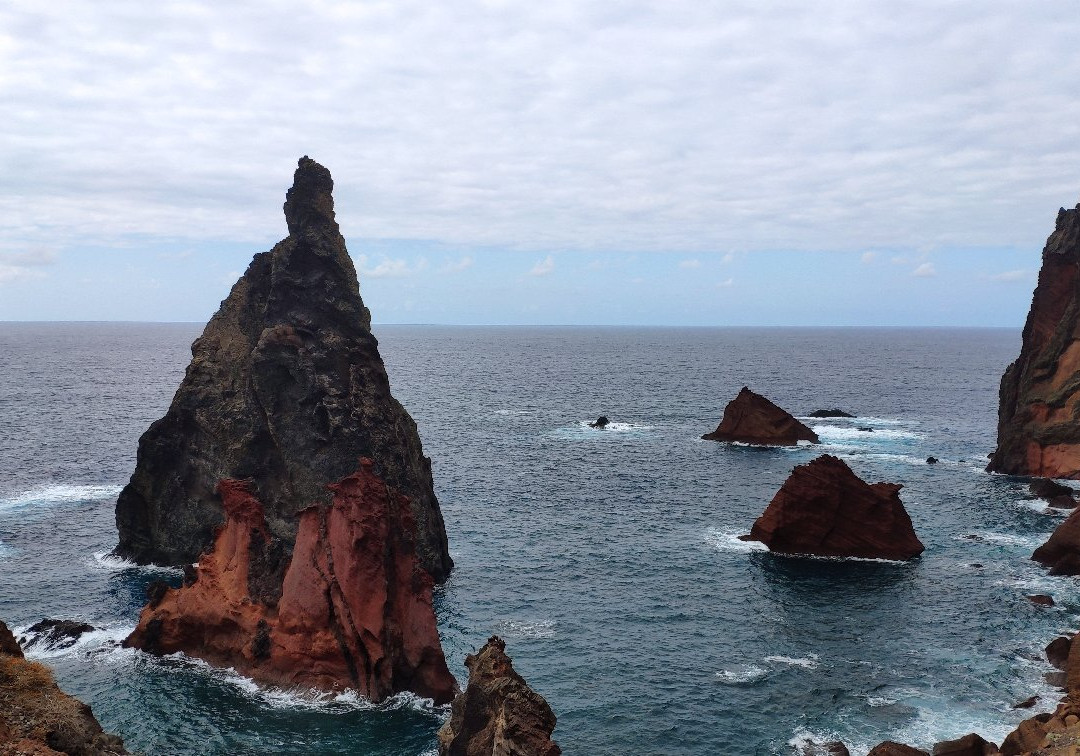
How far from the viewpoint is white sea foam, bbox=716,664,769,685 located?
50.8 metres

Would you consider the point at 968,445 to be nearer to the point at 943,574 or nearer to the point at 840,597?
the point at 943,574

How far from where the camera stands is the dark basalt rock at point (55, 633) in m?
54.2

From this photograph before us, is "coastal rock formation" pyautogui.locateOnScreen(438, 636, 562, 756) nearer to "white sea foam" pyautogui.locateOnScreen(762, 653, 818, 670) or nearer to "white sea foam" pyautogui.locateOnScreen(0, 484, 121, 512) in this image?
"white sea foam" pyautogui.locateOnScreen(762, 653, 818, 670)

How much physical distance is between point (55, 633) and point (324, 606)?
730 inches

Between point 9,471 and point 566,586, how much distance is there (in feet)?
236

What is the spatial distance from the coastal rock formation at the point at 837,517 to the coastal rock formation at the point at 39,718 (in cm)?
5645

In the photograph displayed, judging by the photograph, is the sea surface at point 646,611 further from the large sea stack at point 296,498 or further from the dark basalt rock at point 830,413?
the dark basalt rock at point 830,413

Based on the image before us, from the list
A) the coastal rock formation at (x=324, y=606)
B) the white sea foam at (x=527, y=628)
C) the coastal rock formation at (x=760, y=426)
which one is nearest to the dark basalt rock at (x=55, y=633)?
the coastal rock formation at (x=324, y=606)

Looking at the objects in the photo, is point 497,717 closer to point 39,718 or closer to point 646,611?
point 39,718

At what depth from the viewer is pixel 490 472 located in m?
106

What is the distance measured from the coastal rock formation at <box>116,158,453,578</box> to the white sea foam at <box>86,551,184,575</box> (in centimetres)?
69

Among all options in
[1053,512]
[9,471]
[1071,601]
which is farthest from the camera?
[9,471]

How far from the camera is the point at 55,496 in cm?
9069

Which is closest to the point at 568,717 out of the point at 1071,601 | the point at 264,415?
the point at 264,415
